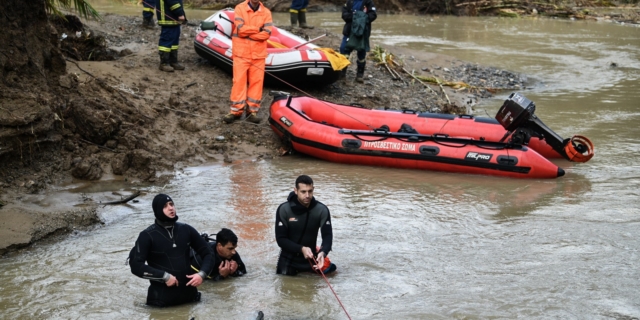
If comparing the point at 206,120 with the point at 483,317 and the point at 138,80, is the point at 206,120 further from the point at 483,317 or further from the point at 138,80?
the point at 483,317

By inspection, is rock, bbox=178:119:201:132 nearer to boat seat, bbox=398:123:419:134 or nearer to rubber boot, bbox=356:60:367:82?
boat seat, bbox=398:123:419:134

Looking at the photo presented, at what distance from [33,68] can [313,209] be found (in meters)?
4.41

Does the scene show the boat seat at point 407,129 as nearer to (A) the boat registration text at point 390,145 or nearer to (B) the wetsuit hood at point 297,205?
(A) the boat registration text at point 390,145

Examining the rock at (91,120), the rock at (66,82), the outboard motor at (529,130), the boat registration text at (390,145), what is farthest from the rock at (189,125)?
the outboard motor at (529,130)

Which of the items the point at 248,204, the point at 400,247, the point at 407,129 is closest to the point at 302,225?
the point at 400,247

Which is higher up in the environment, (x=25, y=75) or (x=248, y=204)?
(x=25, y=75)

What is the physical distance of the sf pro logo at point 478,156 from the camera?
378 inches

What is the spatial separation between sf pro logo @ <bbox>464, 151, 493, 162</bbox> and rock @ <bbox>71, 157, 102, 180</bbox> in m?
4.51

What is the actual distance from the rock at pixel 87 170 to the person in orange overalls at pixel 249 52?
2.47 meters

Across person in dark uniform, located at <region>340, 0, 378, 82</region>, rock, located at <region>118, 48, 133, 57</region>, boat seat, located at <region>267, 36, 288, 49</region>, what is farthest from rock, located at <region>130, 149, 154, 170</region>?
boat seat, located at <region>267, 36, 288, 49</region>

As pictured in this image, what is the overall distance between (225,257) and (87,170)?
130 inches

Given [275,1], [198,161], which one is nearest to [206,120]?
[198,161]

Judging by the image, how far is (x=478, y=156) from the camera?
962 centimetres

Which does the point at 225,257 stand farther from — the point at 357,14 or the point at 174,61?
the point at 357,14
